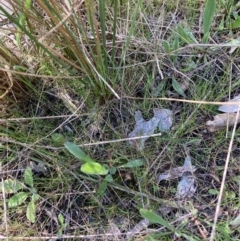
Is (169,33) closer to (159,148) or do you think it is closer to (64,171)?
(159,148)

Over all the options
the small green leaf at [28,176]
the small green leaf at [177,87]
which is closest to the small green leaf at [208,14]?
the small green leaf at [177,87]

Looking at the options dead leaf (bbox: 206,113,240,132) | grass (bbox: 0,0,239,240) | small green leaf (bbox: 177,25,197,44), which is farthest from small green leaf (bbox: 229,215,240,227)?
small green leaf (bbox: 177,25,197,44)

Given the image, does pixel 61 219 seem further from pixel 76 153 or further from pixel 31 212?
pixel 76 153

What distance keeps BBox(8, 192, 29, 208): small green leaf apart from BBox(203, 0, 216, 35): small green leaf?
0.68 m

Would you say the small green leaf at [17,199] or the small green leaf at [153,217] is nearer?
the small green leaf at [153,217]

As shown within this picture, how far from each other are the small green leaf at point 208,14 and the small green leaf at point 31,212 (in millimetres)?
677

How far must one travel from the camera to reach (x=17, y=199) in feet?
3.43

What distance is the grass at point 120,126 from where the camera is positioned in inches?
40.2

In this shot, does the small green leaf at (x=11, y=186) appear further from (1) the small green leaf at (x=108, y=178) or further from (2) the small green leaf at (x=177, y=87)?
(2) the small green leaf at (x=177, y=87)

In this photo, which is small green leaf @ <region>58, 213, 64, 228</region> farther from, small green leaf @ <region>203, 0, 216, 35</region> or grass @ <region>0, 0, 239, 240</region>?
small green leaf @ <region>203, 0, 216, 35</region>

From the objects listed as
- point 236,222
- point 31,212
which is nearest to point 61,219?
point 31,212

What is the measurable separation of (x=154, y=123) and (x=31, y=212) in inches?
16.3

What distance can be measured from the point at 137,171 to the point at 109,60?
12.8 inches

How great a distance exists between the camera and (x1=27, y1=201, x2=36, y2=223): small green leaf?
1035 millimetres
